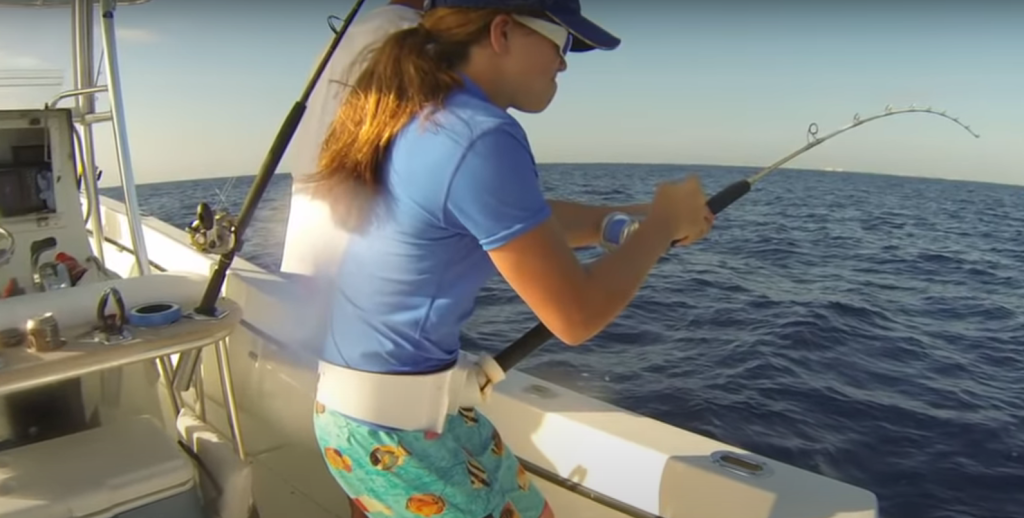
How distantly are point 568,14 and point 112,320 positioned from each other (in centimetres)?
108

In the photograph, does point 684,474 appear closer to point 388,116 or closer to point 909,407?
point 388,116

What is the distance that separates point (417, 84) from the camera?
914 mm

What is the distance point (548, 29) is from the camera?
37.2 inches

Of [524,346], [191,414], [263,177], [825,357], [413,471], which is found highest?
[263,177]

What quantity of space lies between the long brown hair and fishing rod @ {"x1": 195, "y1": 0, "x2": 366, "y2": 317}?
15.0 inches

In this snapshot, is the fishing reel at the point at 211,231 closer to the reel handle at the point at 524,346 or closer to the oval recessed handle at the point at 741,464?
the reel handle at the point at 524,346

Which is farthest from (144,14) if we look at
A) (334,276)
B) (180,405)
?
(334,276)

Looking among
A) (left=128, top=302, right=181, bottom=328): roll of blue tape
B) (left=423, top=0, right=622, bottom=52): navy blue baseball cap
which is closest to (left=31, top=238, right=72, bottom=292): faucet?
(left=128, top=302, right=181, bottom=328): roll of blue tape

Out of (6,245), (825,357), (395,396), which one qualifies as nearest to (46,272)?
(6,245)

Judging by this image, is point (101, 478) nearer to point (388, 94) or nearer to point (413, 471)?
point (413, 471)

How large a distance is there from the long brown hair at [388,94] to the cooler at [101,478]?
0.89 meters

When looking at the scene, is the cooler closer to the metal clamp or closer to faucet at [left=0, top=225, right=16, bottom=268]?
the metal clamp

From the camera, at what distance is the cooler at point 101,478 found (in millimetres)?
1427

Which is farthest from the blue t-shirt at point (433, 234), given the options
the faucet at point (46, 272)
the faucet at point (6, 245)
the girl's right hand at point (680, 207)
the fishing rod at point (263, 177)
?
the faucet at point (46, 272)
